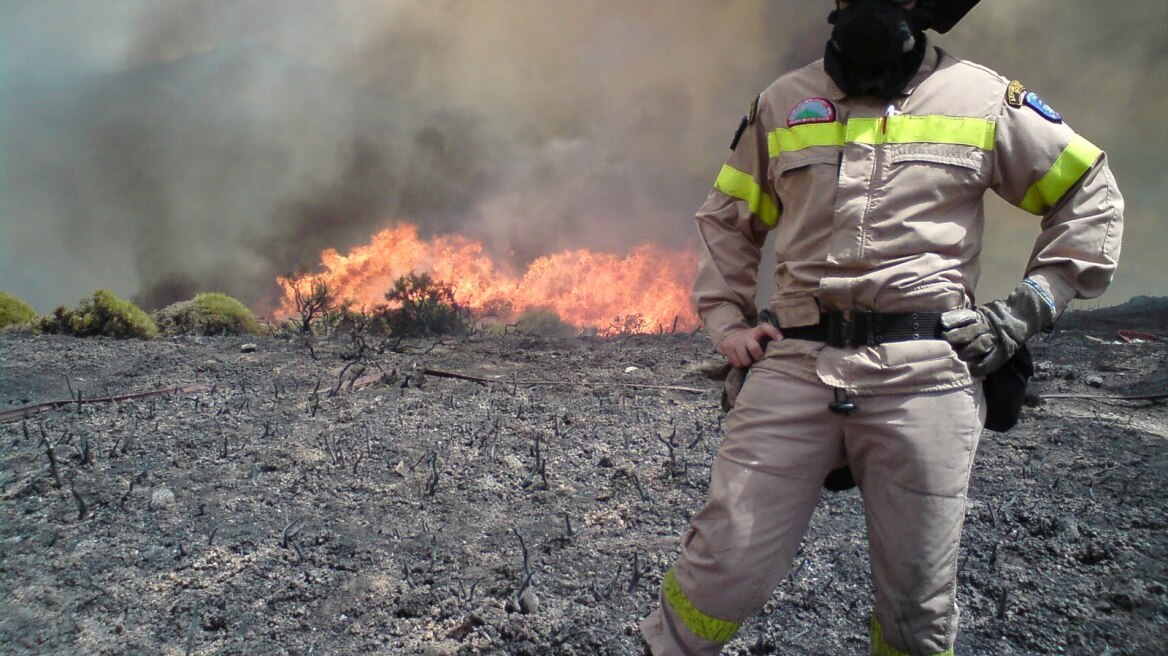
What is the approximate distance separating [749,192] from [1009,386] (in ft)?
2.87

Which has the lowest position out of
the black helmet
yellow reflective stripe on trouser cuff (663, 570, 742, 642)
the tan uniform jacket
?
yellow reflective stripe on trouser cuff (663, 570, 742, 642)

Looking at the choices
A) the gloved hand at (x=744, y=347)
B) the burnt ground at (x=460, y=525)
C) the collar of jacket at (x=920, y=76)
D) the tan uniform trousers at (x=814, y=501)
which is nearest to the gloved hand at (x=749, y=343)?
the gloved hand at (x=744, y=347)

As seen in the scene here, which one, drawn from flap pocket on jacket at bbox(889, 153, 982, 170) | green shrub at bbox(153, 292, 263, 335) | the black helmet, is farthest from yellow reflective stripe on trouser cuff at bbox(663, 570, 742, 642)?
green shrub at bbox(153, 292, 263, 335)

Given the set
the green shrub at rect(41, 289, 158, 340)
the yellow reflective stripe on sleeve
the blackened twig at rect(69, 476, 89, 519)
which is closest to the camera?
the yellow reflective stripe on sleeve

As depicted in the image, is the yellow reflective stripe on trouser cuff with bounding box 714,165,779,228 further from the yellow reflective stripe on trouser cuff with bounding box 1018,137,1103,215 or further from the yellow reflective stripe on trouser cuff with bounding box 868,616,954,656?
the yellow reflective stripe on trouser cuff with bounding box 868,616,954,656

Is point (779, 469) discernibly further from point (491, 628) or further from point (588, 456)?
point (588, 456)

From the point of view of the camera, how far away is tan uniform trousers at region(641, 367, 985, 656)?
71.1 inches

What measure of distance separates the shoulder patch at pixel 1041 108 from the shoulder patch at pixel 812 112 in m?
0.49

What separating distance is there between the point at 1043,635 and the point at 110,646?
315 centimetres

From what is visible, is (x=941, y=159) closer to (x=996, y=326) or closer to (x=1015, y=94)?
(x=1015, y=94)

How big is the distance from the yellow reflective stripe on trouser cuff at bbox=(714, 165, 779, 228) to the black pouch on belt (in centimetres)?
74

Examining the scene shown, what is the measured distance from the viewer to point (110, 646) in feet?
8.28

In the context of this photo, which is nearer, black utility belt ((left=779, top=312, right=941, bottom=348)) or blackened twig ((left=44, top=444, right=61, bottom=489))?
black utility belt ((left=779, top=312, right=941, bottom=348))

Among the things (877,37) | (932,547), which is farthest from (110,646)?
(877,37)
